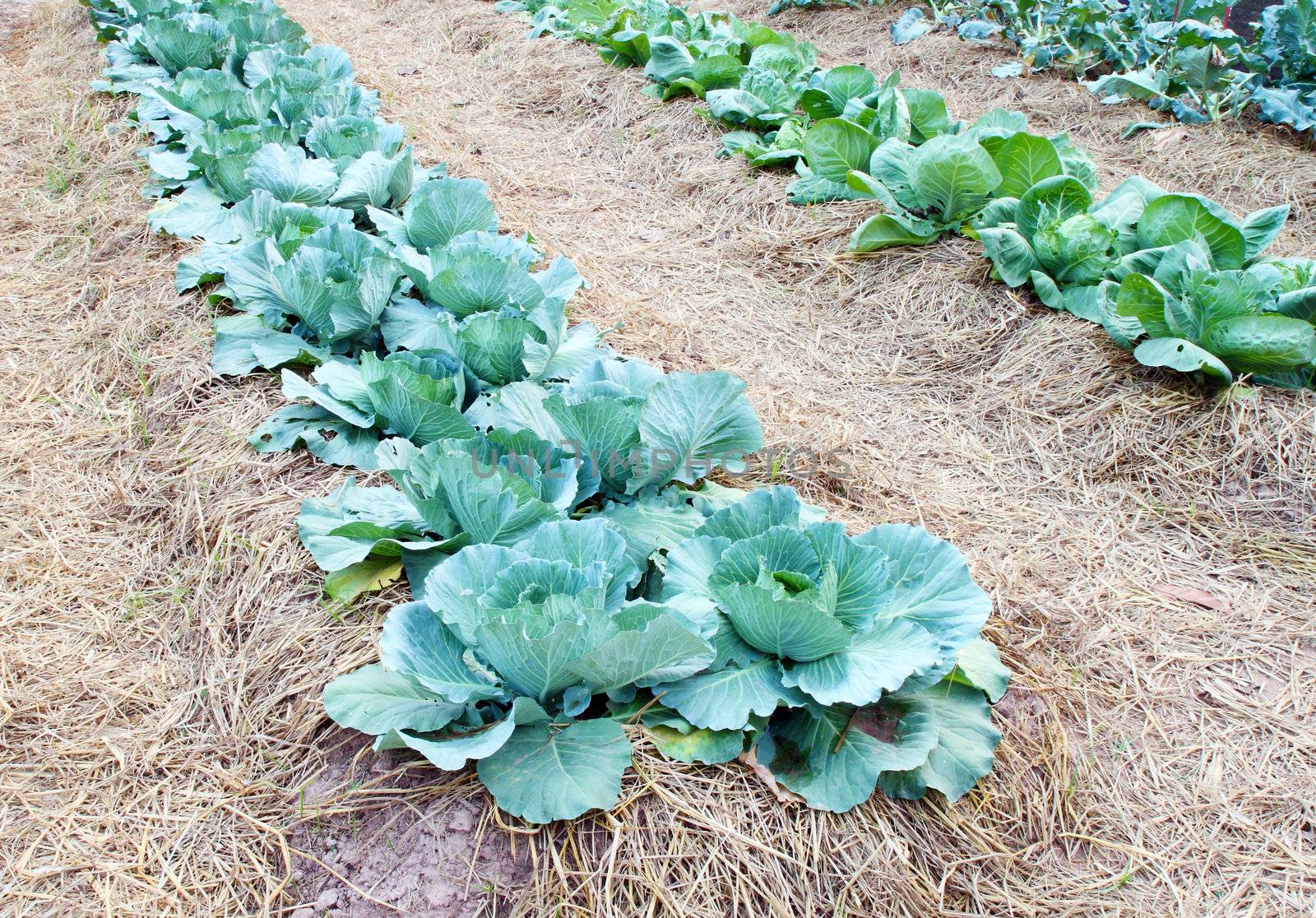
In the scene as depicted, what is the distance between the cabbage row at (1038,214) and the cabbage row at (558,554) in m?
1.60

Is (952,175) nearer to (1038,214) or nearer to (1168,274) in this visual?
(1038,214)

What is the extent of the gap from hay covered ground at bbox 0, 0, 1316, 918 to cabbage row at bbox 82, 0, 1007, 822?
0.34 ft

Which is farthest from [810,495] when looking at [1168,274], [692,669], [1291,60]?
[1291,60]

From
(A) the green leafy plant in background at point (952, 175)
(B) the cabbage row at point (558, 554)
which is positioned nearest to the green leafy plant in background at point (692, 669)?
(B) the cabbage row at point (558, 554)

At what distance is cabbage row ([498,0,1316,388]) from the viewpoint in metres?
2.87

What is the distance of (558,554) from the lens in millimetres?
1722

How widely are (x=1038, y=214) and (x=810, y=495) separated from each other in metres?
1.69

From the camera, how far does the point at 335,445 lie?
7.55 ft

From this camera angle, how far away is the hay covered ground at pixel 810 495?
154 cm

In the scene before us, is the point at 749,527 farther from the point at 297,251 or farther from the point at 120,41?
the point at 120,41

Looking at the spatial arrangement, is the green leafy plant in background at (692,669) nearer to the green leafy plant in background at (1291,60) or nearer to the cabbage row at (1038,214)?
the cabbage row at (1038,214)

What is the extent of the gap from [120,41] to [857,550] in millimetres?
5480

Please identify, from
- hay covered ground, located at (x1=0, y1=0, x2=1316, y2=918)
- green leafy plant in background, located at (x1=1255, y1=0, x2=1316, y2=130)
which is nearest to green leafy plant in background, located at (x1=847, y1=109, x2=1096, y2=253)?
hay covered ground, located at (x1=0, y1=0, x2=1316, y2=918)

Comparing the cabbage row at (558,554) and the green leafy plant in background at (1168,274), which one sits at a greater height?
the cabbage row at (558,554)
